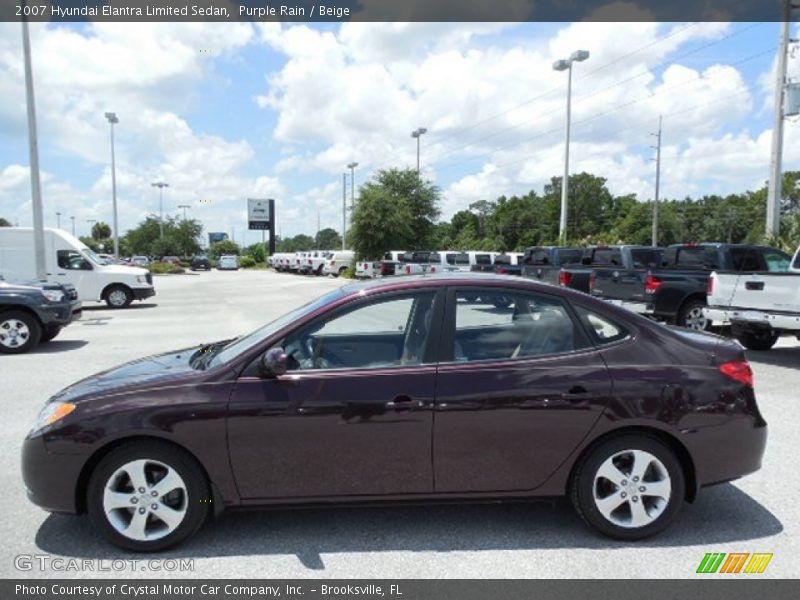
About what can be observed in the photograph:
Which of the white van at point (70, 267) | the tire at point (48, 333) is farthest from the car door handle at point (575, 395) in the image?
the white van at point (70, 267)

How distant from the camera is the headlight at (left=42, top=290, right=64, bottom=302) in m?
11.1

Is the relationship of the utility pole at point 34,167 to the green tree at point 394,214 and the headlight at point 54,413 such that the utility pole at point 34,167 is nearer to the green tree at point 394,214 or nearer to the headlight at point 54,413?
the headlight at point 54,413

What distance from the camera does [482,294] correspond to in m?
4.05

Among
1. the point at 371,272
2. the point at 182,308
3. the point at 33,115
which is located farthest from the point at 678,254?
the point at 371,272

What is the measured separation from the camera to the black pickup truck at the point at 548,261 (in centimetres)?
1702

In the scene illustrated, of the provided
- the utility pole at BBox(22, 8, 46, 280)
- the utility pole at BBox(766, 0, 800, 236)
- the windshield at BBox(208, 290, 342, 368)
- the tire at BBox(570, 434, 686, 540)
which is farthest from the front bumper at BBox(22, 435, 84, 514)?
the utility pole at BBox(766, 0, 800, 236)

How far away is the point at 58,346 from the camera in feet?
39.0

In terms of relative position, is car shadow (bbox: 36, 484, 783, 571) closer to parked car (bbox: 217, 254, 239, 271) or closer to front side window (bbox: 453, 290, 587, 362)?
front side window (bbox: 453, 290, 587, 362)

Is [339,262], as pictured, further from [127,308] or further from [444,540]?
[444,540]

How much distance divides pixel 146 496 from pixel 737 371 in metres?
3.63

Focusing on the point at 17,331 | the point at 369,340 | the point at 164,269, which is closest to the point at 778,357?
the point at 369,340

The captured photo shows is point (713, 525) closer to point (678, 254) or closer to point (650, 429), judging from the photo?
point (650, 429)

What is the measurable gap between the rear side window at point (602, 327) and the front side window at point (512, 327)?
8 cm

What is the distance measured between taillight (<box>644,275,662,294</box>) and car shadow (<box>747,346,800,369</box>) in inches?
82.1
